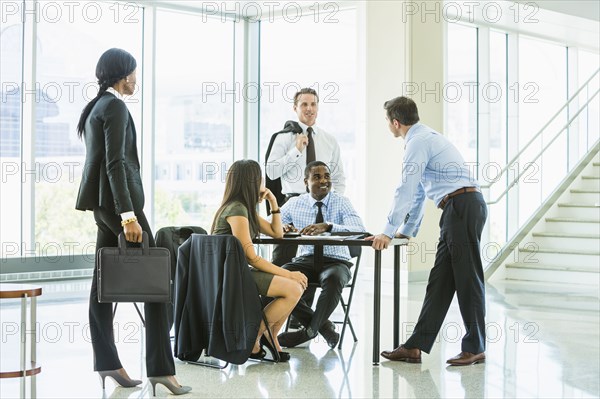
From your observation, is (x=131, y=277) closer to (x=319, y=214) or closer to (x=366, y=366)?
(x=366, y=366)

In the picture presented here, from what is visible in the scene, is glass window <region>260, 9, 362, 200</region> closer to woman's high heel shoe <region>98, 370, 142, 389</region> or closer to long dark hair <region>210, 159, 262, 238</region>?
long dark hair <region>210, 159, 262, 238</region>

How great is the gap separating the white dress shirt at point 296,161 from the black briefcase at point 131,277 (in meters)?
2.64

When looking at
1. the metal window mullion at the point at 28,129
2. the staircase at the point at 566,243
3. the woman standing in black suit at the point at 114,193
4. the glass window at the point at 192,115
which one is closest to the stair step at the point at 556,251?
the staircase at the point at 566,243

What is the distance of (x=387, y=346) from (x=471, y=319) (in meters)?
0.82

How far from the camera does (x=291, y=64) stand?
11445mm

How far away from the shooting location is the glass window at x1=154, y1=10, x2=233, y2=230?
10828 millimetres

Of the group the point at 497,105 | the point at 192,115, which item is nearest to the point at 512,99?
the point at 497,105

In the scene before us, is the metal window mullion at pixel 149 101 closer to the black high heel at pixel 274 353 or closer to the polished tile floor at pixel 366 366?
the polished tile floor at pixel 366 366

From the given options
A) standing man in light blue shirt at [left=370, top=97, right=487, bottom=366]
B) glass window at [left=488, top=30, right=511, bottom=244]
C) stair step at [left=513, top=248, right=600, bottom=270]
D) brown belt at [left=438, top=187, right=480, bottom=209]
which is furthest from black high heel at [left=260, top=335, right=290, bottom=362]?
glass window at [left=488, top=30, right=511, bottom=244]

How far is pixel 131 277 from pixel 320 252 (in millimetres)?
1935

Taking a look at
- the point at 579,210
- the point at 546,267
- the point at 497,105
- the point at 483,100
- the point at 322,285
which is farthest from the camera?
the point at 497,105

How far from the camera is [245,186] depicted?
4.96 m

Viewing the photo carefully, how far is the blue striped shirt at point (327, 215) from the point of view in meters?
5.82

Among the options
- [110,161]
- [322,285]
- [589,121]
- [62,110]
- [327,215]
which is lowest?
[322,285]
